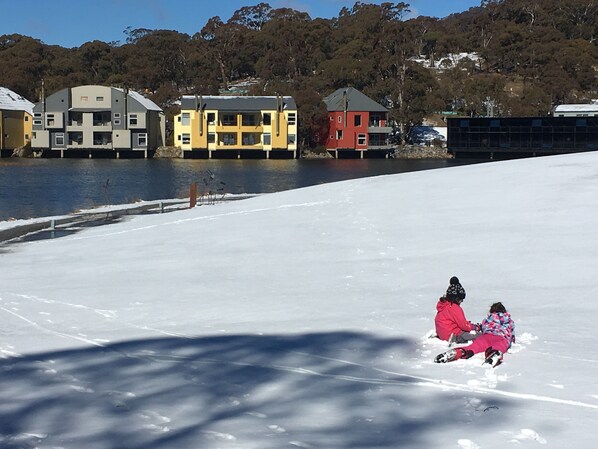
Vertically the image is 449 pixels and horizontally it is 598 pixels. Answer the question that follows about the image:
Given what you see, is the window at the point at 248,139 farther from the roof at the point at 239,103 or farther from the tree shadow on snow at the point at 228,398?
the tree shadow on snow at the point at 228,398

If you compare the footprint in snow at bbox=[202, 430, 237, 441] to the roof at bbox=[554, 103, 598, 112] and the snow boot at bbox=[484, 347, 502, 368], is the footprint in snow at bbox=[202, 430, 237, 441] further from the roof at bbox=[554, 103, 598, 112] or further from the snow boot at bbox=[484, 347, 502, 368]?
the roof at bbox=[554, 103, 598, 112]

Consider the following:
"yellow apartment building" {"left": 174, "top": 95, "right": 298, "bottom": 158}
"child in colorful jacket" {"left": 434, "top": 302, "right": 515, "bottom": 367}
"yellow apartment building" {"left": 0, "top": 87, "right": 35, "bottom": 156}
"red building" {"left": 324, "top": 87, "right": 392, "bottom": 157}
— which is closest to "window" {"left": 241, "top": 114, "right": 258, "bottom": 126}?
"yellow apartment building" {"left": 174, "top": 95, "right": 298, "bottom": 158}

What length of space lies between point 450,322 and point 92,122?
96.6 meters

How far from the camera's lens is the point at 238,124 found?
10125 cm

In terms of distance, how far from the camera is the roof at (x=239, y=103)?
10038 cm

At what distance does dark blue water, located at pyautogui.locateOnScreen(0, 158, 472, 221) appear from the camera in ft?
143

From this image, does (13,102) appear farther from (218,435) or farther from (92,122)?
(218,435)

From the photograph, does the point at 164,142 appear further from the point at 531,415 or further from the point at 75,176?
the point at 531,415

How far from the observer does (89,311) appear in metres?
13.0

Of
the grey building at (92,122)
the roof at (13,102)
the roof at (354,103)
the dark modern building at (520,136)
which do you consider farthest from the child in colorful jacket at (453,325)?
the roof at (13,102)

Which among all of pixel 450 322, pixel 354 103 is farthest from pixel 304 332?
pixel 354 103

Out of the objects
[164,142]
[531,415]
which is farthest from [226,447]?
[164,142]

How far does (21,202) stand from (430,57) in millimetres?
127300

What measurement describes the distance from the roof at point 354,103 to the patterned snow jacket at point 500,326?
9343 centimetres
